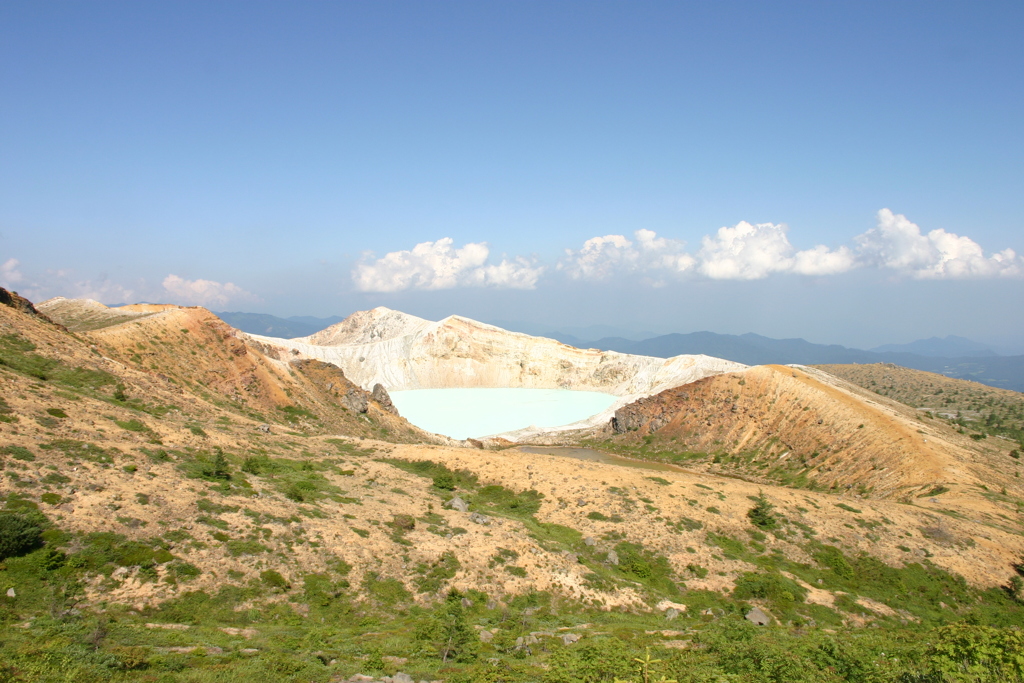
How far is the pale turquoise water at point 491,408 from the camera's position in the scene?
8562 cm

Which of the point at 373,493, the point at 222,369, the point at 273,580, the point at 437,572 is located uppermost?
the point at 222,369

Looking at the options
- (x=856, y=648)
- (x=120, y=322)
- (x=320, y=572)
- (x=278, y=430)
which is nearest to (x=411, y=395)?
(x=120, y=322)

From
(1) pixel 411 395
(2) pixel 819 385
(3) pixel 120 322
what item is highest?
(3) pixel 120 322

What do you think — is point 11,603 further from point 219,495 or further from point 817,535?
point 817,535

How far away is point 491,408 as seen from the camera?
9781 centimetres

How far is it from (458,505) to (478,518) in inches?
83.8

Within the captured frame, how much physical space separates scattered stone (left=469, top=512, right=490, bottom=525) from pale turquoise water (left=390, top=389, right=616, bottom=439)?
56003 millimetres

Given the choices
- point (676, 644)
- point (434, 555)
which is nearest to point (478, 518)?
point (434, 555)

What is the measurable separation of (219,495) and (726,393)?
67156mm

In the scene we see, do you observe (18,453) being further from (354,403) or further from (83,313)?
(83,313)

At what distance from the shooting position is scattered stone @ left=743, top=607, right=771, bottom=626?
758 inches

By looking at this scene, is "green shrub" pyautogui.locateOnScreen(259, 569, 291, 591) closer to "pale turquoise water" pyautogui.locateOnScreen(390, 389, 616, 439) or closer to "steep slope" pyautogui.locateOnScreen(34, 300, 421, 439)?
"steep slope" pyautogui.locateOnScreen(34, 300, 421, 439)

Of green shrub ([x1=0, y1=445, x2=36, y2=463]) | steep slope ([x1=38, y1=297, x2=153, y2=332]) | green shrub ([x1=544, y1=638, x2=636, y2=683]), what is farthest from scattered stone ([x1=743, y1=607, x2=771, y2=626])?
steep slope ([x1=38, y1=297, x2=153, y2=332])

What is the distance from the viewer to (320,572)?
17453 millimetres
